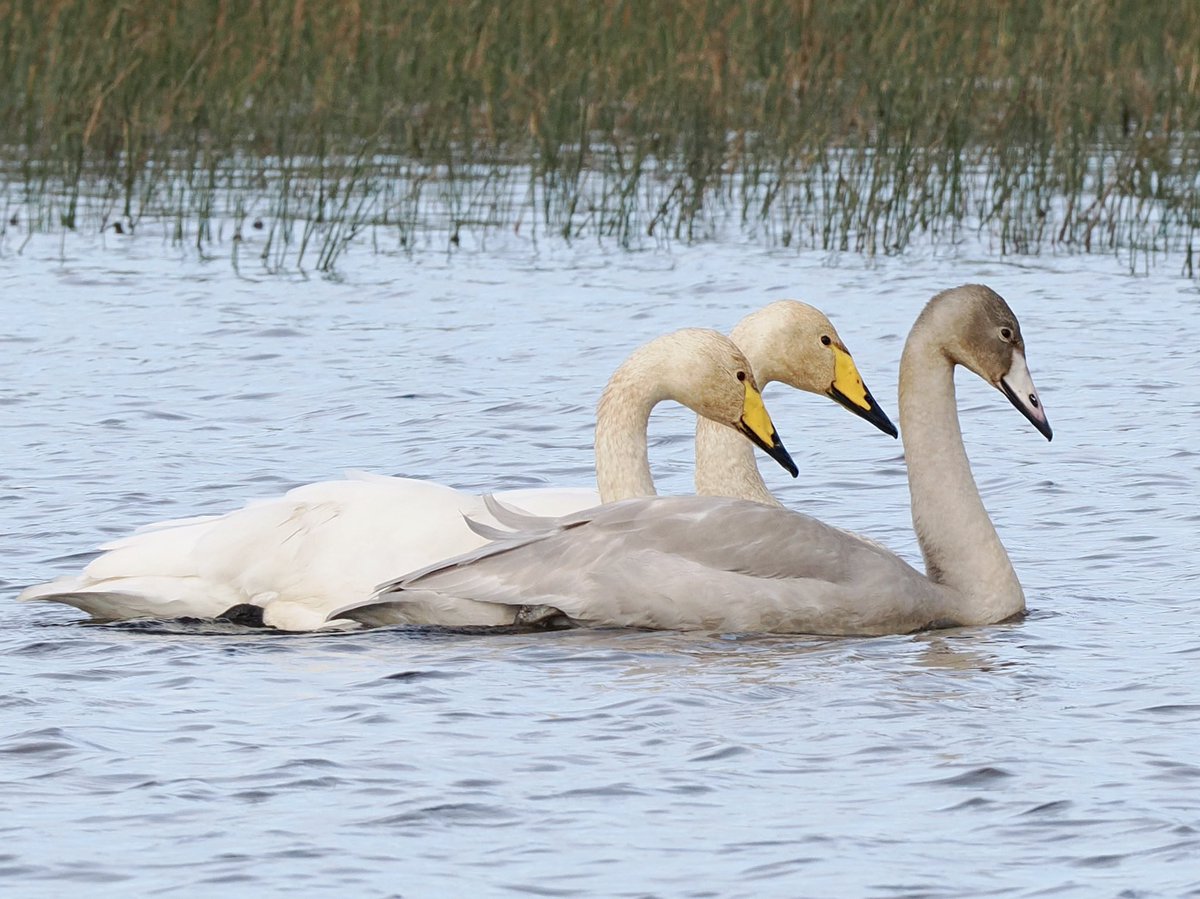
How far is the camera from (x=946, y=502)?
8.04m

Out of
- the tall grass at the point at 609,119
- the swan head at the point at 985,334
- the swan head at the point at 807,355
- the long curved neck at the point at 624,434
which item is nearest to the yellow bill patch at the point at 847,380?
the swan head at the point at 807,355

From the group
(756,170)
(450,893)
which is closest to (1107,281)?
(756,170)

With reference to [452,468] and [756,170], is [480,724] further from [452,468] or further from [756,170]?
[756,170]

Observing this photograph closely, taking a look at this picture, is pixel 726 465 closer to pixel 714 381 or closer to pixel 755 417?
pixel 755 417

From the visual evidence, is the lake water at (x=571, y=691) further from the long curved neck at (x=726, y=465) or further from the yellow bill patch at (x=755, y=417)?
the yellow bill patch at (x=755, y=417)

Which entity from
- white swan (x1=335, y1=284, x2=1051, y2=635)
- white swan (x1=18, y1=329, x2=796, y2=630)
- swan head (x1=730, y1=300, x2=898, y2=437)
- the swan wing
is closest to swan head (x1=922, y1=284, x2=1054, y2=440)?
swan head (x1=730, y1=300, x2=898, y2=437)

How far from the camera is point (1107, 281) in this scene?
49.1 feet

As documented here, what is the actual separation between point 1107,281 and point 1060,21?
5.06 m

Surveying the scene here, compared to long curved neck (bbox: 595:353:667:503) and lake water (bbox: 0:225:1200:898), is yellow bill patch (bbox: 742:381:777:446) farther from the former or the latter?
lake water (bbox: 0:225:1200:898)

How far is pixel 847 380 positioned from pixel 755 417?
667mm

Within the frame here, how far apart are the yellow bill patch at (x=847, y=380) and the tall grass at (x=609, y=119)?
6786 mm

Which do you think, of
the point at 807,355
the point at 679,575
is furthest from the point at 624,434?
the point at 807,355

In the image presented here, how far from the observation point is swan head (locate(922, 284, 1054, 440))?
8141mm

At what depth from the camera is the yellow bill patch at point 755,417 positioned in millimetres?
8164
